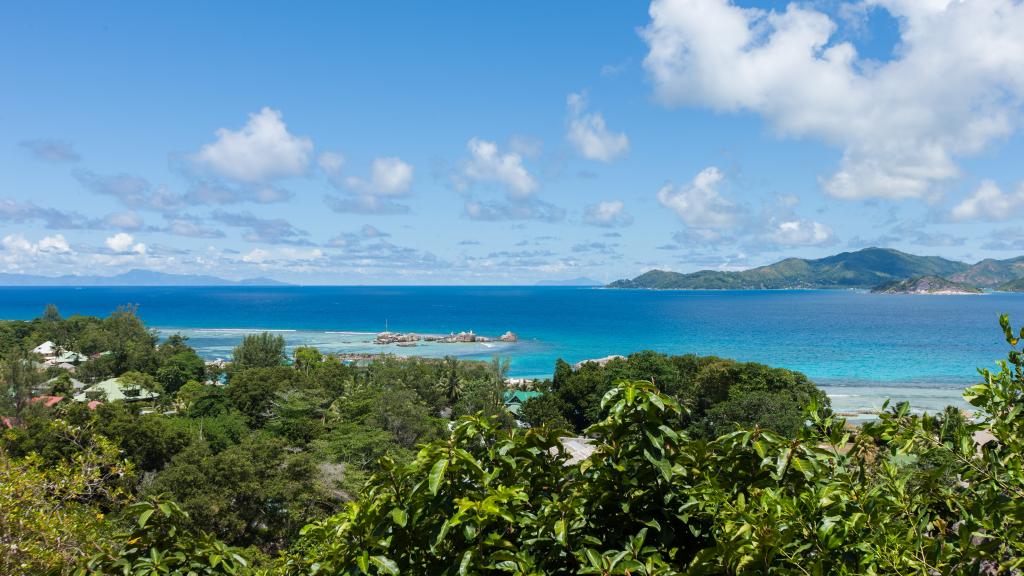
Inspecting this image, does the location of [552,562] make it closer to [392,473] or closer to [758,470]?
[392,473]

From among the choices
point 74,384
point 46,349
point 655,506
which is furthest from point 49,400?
point 655,506

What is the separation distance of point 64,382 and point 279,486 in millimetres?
→ 33332

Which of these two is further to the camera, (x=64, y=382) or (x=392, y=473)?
(x=64, y=382)

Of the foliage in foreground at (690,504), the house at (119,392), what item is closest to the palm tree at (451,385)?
the house at (119,392)

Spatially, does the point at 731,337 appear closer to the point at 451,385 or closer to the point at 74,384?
the point at 451,385

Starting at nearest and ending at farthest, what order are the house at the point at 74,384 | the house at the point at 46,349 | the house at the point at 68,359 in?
the house at the point at 74,384 < the house at the point at 68,359 < the house at the point at 46,349

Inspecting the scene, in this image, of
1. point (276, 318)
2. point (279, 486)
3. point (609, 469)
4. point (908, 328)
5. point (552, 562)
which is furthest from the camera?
point (276, 318)

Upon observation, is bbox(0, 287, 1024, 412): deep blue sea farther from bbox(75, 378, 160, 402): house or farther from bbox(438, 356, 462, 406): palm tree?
bbox(75, 378, 160, 402): house

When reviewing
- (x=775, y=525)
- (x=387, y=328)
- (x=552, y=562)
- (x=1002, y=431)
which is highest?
(x=1002, y=431)

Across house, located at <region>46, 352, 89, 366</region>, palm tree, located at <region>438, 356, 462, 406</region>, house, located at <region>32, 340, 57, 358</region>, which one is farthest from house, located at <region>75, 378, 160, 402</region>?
house, located at <region>32, 340, 57, 358</region>

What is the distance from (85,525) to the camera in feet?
18.5

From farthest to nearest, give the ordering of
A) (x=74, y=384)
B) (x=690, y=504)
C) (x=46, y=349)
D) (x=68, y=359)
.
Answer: (x=46, y=349), (x=68, y=359), (x=74, y=384), (x=690, y=504)

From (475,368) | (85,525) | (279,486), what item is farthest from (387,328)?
(85,525)

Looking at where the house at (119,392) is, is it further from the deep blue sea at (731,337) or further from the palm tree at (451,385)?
the deep blue sea at (731,337)
